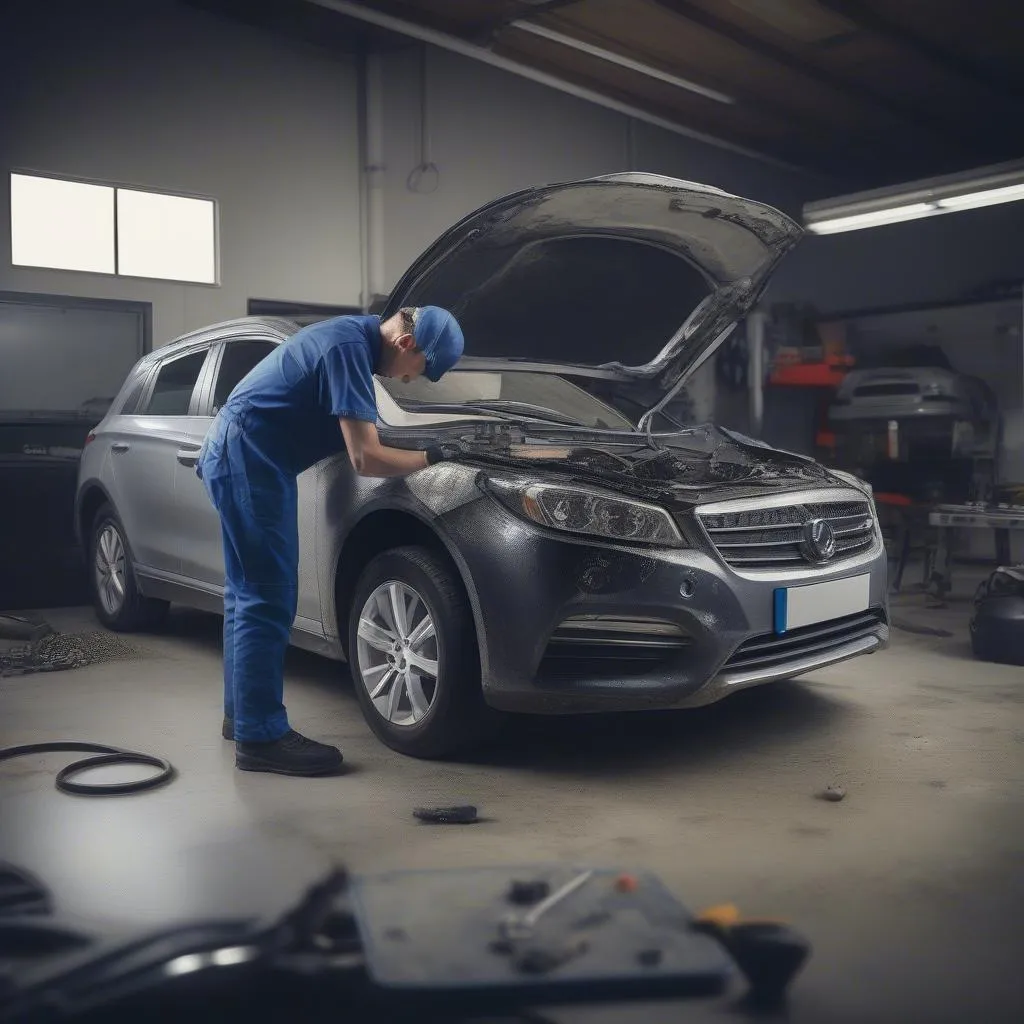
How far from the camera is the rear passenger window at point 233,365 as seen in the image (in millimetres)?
4453

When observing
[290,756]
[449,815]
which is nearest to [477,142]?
[290,756]

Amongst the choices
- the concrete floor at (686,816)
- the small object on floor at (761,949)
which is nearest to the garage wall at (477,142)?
the concrete floor at (686,816)

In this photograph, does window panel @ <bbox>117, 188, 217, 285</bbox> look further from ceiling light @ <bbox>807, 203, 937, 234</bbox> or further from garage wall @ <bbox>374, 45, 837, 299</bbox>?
Result: ceiling light @ <bbox>807, 203, 937, 234</bbox>

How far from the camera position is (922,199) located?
→ 7.59m

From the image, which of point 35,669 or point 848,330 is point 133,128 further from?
point 848,330

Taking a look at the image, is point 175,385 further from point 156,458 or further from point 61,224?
point 61,224

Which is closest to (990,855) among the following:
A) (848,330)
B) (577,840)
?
(577,840)

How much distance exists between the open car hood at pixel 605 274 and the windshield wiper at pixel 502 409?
0.76 feet

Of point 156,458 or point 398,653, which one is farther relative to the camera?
point 156,458

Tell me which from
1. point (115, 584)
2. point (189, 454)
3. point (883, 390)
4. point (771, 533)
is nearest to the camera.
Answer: point (771, 533)

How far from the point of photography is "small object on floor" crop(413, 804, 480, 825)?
9.37 ft

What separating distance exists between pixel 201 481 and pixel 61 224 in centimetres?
383

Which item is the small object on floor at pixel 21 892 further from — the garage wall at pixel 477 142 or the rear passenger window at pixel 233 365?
the garage wall at pixel 477 142

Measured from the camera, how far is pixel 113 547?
548cm
